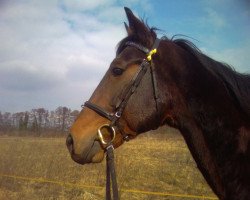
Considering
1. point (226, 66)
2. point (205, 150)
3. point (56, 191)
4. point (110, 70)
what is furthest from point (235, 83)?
point (56, 191)

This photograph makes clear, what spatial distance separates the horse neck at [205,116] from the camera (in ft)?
9.38

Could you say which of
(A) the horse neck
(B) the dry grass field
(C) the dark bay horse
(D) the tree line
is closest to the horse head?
(C) the dark bay horse

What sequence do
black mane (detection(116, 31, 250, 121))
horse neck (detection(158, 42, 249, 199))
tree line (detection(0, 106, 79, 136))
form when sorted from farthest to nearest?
tree line (detection(0, 106, 79, 136)) → black mane (detection(116, 31, 250, 121)) → horse neck (detection(158, 42, 249, 199))

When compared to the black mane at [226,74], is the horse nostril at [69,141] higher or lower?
lower

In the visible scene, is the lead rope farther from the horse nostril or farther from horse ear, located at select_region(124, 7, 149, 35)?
horse ear, located at select_region(124, 7, 149, 35)

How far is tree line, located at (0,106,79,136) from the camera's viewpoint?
56.9 meters

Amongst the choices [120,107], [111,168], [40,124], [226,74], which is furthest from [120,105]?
[40,124]

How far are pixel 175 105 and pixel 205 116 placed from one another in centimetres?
29

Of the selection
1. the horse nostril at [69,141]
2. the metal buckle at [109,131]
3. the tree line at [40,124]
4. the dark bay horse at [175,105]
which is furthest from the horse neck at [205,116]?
the tree line at [40,124]

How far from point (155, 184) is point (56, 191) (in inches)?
134

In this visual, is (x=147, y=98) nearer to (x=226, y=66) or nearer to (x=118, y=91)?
(x=118, y=91)

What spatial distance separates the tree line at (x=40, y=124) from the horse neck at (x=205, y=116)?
48.3 metres

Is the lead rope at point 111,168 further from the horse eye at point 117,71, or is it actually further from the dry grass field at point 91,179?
the dry grass field at point 91,179

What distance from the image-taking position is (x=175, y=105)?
10.0 ft
